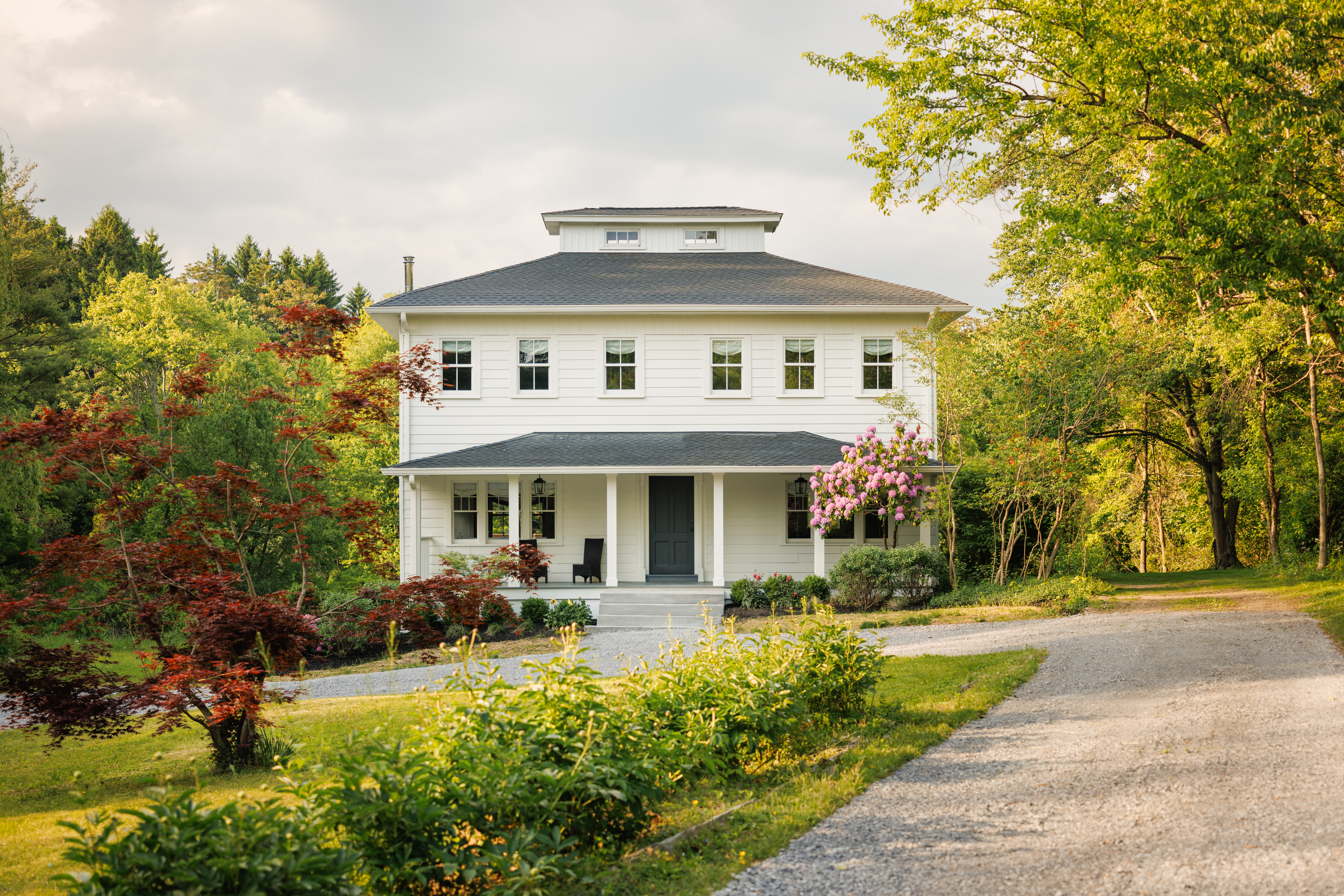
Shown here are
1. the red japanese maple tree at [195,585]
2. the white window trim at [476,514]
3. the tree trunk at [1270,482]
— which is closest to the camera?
the red japanese maple tree at [195,585]

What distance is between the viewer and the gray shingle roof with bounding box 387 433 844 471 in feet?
53.3

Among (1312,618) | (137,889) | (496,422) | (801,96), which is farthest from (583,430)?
(137,889)

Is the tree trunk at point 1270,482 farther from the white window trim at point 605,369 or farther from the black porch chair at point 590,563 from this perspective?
the black porch chair at point 590,563

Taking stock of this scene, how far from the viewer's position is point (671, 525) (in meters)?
17.9

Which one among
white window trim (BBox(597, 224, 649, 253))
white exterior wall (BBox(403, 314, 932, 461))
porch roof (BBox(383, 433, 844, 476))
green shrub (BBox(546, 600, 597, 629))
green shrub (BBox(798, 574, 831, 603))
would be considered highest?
white window trim (BBox(597, 224, 649, 253))

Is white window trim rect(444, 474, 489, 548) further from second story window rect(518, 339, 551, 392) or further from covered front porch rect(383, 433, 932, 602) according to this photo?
second story window rect(518, 339, 551, 392)

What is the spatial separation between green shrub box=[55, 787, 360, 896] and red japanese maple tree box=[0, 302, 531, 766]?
3517 millimetres

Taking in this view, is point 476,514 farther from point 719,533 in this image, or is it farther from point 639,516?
point 719,533

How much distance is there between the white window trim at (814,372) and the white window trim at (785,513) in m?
1.74

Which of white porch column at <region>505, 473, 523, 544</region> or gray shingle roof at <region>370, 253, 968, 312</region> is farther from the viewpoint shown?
gray shingle roof at <region>370, 253, 968, 312</region>

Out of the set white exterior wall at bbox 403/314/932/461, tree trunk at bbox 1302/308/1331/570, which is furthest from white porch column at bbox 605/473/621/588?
tree trunk at bbox 1302/308/1331/570

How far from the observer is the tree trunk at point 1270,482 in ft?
62.2

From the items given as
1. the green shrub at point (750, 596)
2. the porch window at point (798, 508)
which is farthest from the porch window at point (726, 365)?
the green shrub at point (750, 596)

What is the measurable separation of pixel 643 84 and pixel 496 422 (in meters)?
8.22
